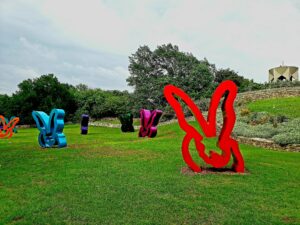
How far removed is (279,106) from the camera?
23.6 meters

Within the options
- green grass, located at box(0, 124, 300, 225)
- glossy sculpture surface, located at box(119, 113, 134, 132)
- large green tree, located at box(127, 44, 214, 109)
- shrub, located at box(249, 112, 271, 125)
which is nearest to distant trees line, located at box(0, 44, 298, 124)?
large green tree, located at box(127, 44, 214, 109)

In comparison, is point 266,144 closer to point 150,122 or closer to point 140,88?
point 150,122

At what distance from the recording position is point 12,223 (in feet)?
18.0

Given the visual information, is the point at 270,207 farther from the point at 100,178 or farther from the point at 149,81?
the point at 149,81

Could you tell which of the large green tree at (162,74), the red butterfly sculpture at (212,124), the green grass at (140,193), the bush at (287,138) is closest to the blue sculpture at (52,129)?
the green grass at (140,193)

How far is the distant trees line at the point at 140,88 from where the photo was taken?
1607 inches

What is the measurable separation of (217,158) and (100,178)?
3.64 m

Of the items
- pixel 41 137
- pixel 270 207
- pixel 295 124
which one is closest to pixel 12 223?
pixel 270 207

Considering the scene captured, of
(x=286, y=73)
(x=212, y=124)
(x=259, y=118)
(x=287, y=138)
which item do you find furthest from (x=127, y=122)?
(x=286, y=73)

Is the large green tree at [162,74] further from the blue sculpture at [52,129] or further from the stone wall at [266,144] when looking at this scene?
the blue sculpture at [52,129]

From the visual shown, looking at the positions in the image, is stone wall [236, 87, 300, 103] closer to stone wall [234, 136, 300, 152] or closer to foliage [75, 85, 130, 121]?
stone wall [234, 136, 300, 152]

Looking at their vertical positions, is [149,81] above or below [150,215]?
above

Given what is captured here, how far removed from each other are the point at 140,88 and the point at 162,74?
17.5 feet

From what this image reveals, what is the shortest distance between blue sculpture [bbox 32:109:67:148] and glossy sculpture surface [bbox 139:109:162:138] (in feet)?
22.3
